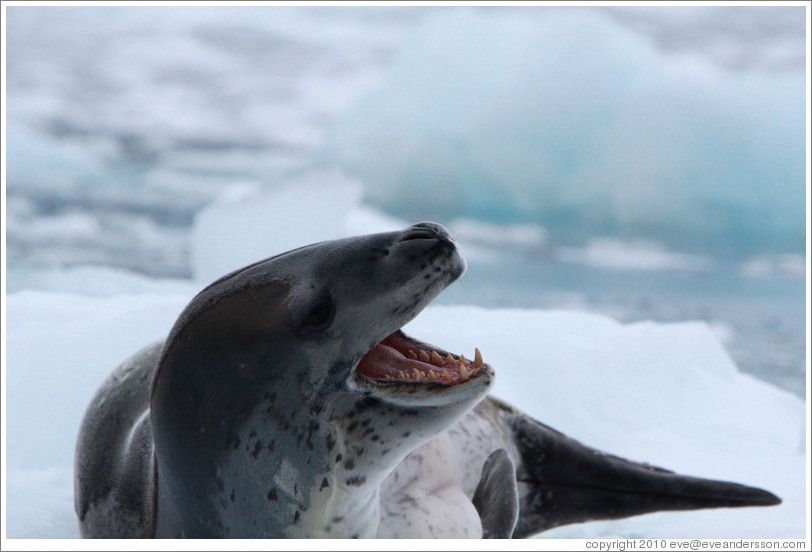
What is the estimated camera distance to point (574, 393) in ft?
9.86

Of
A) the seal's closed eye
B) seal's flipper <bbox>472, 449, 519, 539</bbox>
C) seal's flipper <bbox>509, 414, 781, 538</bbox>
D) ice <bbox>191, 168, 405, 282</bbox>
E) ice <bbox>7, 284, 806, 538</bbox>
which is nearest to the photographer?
the seal's closed eye

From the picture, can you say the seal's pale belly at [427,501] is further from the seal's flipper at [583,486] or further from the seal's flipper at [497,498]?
the seal's flipper at [583,486]

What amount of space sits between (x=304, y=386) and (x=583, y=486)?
3.37ft

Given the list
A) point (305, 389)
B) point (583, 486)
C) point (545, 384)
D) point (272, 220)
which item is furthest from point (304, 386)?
point (272, 220)

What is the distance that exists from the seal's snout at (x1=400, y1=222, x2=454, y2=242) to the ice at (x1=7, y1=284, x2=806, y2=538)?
102 centimetres

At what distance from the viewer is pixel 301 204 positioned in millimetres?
4316

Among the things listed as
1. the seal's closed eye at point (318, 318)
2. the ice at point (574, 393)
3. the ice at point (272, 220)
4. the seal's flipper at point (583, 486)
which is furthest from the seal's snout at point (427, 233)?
the ice at point (272, 220)

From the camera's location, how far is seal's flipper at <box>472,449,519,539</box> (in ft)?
5.21

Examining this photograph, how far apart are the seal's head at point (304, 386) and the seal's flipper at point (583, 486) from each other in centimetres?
80

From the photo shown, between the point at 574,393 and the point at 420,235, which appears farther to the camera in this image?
the point at 574,393

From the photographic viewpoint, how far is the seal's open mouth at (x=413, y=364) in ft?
3.95

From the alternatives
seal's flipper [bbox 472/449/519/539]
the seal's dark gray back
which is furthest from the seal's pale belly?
the seal's dark gray back

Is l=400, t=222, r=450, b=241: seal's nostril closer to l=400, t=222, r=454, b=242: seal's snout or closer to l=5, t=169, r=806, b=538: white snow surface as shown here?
l=400, t=222, r=454, b=242: seal's snout

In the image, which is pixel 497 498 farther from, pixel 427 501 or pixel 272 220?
pixel 272 220
